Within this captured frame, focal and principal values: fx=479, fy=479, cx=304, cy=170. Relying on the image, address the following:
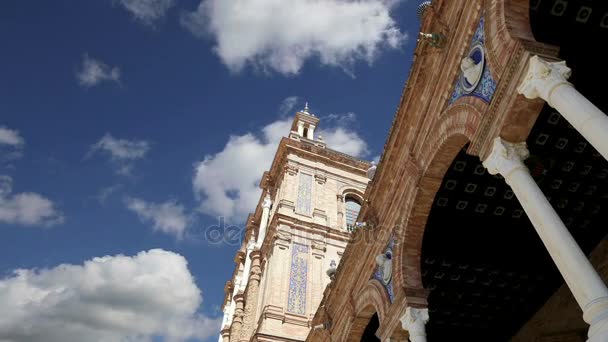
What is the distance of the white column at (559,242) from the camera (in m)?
3.96

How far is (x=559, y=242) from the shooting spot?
456 cm

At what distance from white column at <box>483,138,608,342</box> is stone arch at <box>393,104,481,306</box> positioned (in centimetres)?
72

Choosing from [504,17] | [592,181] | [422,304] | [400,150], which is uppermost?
[400,150]

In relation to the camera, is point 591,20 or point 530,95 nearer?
point 530,95

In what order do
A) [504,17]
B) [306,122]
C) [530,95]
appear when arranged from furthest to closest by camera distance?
[306,122], [504,17], [530,95]

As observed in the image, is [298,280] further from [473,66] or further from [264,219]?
[473,66]

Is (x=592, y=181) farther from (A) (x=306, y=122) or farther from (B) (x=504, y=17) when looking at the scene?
(A) (x=306, y=122)

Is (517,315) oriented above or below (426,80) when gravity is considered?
below

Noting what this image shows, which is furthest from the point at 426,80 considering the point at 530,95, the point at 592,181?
the point at 592,181

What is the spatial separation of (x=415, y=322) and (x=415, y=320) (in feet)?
0.11

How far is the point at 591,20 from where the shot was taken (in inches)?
247

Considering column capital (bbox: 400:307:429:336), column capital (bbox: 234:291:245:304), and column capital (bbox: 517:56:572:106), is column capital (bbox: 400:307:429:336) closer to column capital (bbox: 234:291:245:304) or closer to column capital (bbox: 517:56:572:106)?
column capital (bbox: 517:56:572:106)

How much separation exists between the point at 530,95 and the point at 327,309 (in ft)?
28.5

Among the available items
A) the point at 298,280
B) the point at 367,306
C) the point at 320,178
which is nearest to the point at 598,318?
the point at 367,306
